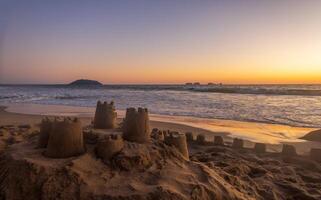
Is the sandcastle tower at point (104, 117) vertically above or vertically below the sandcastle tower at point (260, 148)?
above

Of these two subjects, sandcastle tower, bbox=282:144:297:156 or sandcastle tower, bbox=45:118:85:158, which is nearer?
sandcastle tower, bbox=45:118:85:158

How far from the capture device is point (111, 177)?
296 cm

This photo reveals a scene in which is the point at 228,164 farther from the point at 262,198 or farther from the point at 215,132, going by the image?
the point at 215,132

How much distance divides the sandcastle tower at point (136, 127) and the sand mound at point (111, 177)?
0.53ft

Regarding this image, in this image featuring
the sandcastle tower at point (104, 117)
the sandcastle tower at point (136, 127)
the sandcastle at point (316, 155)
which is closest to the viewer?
the sandcastle tower at point (136, 127)

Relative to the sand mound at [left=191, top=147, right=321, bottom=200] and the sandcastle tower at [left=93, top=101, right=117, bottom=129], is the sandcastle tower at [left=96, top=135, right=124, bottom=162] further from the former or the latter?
the sand mound at [left=191, top=147, right=321, bottom=200]

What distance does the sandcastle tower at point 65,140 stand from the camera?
10.5 ft

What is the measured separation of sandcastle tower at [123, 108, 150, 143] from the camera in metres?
3.62

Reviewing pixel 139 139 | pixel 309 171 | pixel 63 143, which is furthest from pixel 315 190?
pixel 63 143

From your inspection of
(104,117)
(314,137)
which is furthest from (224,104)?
(104,117)

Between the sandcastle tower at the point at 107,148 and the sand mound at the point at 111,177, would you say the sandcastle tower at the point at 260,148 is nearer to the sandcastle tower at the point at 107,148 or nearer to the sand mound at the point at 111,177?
the sand mound at the point at 111,177

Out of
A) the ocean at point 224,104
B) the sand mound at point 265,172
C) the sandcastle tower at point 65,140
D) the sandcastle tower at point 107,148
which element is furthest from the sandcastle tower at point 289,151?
the ocean at point 224,104

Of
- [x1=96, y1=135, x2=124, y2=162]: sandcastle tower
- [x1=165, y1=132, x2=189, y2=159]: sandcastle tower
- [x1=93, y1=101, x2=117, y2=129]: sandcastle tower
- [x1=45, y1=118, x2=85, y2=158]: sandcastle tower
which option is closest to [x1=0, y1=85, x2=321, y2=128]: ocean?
[x1=165, y1=132, x2=189, y2=159]: sandcastle tower

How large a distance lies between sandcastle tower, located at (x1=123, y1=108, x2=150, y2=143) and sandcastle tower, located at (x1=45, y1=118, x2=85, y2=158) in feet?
1.85
